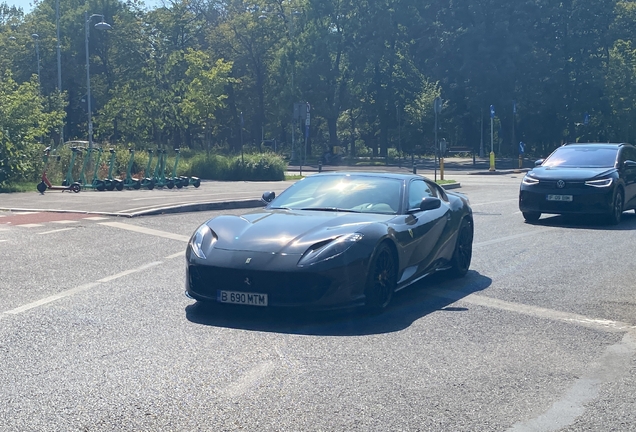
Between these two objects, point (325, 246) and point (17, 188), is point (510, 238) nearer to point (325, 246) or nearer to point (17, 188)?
point (325, 246)

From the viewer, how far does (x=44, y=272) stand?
10.2 metres

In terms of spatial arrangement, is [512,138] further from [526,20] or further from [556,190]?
[556,190]

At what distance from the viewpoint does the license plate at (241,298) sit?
7438 mm

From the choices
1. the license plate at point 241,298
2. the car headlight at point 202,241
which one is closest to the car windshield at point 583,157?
the car headlight at point 202,241

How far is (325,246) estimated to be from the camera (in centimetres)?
759

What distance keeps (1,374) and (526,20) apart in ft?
Result: 199

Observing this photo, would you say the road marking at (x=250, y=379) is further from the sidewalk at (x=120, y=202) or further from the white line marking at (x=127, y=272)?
the sidewalk at (x=120, y=202)

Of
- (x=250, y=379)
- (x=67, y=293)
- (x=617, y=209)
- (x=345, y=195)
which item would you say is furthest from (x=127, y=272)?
(x=617, y=209)

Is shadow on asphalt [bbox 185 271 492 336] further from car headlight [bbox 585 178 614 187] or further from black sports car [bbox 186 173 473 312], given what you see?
car headlight [bbox 585 178 614 187]

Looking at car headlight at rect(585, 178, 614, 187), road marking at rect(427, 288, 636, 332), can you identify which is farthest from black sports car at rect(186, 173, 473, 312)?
car headlight at rect(585, 178, 614, 187)

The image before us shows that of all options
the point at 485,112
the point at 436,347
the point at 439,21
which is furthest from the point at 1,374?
the point at 439,21

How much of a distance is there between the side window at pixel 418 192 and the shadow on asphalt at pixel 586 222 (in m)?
6.96

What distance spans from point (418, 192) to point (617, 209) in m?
8.20

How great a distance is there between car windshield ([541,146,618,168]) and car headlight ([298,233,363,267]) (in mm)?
10483
